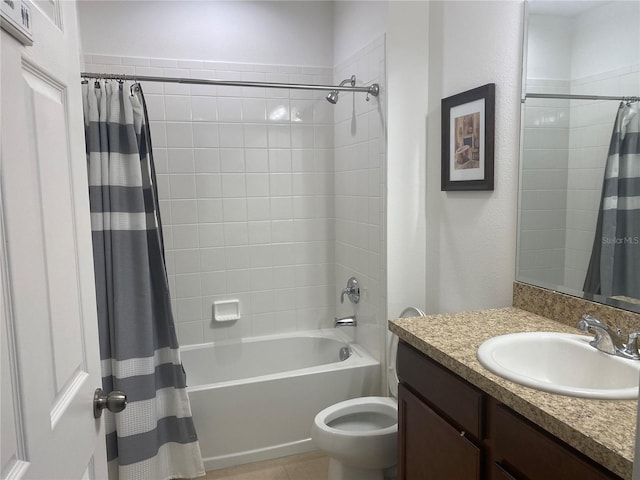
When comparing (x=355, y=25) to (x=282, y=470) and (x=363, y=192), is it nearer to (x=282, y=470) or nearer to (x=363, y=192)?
(x=363, y=192)

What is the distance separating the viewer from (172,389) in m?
2.24

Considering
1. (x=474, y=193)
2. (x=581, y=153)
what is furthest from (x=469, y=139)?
(x=581, y=153)

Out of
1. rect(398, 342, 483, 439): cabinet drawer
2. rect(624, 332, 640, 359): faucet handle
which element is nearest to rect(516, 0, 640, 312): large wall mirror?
rect(624, 332, 640, 359): faucet handle

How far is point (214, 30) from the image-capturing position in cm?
281

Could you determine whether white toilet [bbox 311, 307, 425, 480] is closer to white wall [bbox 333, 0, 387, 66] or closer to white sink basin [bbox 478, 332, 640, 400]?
white sink basin [bbox 478, 332, 640, 400]

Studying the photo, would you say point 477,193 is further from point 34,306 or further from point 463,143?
point 34,306

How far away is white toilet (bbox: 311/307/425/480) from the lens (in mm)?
1949

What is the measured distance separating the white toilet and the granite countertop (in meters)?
0.31

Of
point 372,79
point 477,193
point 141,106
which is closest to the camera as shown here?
point 477,193

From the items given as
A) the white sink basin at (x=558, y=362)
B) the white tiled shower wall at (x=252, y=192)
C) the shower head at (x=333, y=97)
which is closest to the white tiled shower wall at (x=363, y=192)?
the white tiled shower wall at (x=252, y=192)

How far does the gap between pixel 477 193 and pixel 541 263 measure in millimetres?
421

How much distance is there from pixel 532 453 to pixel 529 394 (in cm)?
13

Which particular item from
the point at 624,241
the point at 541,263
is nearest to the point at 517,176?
the point at 541,263

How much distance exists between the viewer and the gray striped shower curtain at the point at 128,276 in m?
2.02
